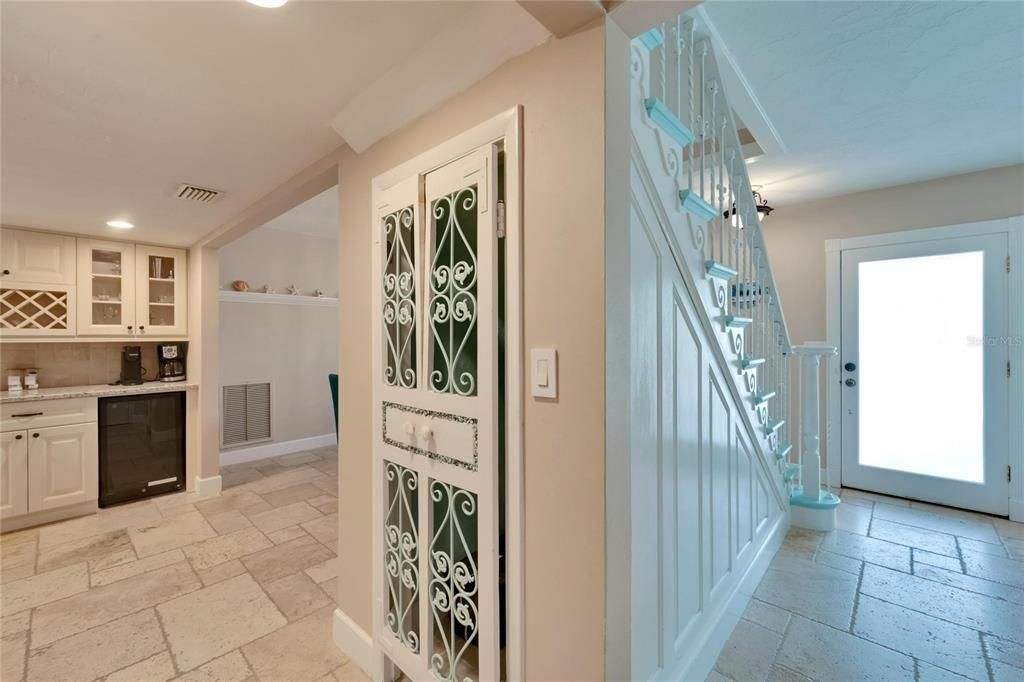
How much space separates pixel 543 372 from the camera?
3.74 feet

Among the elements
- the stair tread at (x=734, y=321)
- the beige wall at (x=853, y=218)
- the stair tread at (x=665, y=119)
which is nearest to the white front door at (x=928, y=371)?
the beige wall at (x=853, y=218)

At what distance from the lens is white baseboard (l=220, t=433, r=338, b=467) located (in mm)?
4594

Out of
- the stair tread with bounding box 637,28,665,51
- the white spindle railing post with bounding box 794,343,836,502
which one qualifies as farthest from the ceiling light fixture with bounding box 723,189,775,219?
the white spindle railing post with bounding box 794,343,836,502

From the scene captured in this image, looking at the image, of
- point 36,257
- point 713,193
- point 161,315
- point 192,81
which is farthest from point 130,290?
point 713,193

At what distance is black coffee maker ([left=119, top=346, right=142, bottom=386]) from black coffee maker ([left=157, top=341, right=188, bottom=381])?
0.15 metres

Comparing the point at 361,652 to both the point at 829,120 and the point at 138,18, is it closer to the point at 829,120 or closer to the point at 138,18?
the point at 138,18

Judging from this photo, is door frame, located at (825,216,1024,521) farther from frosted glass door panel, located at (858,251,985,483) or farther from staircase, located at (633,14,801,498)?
staircase, located at (633,14,801,498)

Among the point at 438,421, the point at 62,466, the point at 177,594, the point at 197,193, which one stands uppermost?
the point at 197,193

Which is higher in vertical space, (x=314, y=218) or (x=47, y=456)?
(x=314, y=218)

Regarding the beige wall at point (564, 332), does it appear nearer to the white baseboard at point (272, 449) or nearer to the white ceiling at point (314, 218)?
the white ceiling at point (314, 218)

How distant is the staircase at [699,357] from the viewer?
51.9 inches

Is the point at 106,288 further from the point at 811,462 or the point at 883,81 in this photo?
the point at 811,462

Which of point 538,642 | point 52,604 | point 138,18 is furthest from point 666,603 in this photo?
point 52,604

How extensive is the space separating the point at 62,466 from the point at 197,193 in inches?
96.9
